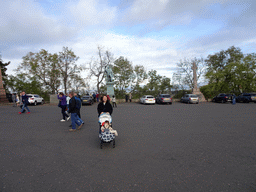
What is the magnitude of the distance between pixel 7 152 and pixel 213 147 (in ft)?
19.9

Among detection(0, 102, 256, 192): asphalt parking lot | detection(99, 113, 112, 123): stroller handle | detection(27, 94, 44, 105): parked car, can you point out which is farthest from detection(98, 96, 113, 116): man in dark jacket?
detection(27, 94, 44, 105): parked car

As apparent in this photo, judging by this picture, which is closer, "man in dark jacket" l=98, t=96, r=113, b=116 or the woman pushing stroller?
the woman pushing stroller

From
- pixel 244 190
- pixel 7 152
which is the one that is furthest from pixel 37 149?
pixel 244 190

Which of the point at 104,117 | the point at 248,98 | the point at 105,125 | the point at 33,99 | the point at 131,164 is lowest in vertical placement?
the point at 131,164

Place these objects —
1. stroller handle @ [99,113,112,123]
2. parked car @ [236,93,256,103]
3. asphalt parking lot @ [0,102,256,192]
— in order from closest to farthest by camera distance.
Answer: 1. asphalt parking lot @ [0,102,256,192]
2. stroller handle @ [99,113,112,123]
3. parked car @ [236,93,256,103]

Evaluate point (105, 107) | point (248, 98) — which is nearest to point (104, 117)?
point (105, 107)

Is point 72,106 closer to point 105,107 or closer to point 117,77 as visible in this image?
point 105,107

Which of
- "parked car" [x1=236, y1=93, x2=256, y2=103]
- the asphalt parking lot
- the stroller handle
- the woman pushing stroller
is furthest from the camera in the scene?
"parked car" [x1=236, y1=93, x2=256, y2=103]

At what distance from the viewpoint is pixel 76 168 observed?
12.0ft

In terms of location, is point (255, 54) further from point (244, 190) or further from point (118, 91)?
point (244, 190)

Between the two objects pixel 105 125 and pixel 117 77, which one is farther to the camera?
pixel 117 77

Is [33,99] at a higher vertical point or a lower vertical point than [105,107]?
higher

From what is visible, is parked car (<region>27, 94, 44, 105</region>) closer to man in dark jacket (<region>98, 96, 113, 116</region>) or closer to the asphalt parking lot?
the asphalt parking lot

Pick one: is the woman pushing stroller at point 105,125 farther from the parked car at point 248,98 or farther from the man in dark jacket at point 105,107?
the parked car at point 248,98
